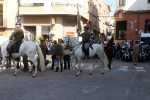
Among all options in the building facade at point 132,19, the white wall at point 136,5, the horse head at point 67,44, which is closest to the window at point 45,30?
the building facade at point 132,19

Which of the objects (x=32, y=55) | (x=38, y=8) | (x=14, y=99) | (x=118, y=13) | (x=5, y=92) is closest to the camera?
(x=14, y=99)

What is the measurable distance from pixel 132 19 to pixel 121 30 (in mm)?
2250

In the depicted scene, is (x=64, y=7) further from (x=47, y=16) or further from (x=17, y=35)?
(x=17, y=35)

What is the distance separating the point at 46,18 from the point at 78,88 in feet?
88.0

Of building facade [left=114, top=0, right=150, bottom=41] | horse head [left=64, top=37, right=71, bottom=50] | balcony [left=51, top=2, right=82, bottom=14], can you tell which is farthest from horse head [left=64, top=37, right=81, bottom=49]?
building facade [left=114, top=0, right=150, bottom=41]

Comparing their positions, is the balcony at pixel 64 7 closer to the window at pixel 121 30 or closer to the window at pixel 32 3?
the window at pixel 32 3

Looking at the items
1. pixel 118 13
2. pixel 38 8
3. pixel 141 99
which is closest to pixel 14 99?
pixel 141 99

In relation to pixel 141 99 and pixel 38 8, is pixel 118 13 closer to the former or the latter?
pixel 38 8

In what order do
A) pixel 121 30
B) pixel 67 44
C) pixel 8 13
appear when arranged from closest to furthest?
pixel 67 44
pixel 8 13
pixel 121 30

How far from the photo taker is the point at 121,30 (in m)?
36.4

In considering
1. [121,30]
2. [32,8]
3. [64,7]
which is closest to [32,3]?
[32,8]

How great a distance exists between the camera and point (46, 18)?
1391 inches

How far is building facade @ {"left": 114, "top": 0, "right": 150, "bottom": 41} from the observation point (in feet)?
113

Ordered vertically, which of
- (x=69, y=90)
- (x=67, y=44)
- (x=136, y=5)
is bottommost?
(x=69, y=90)
